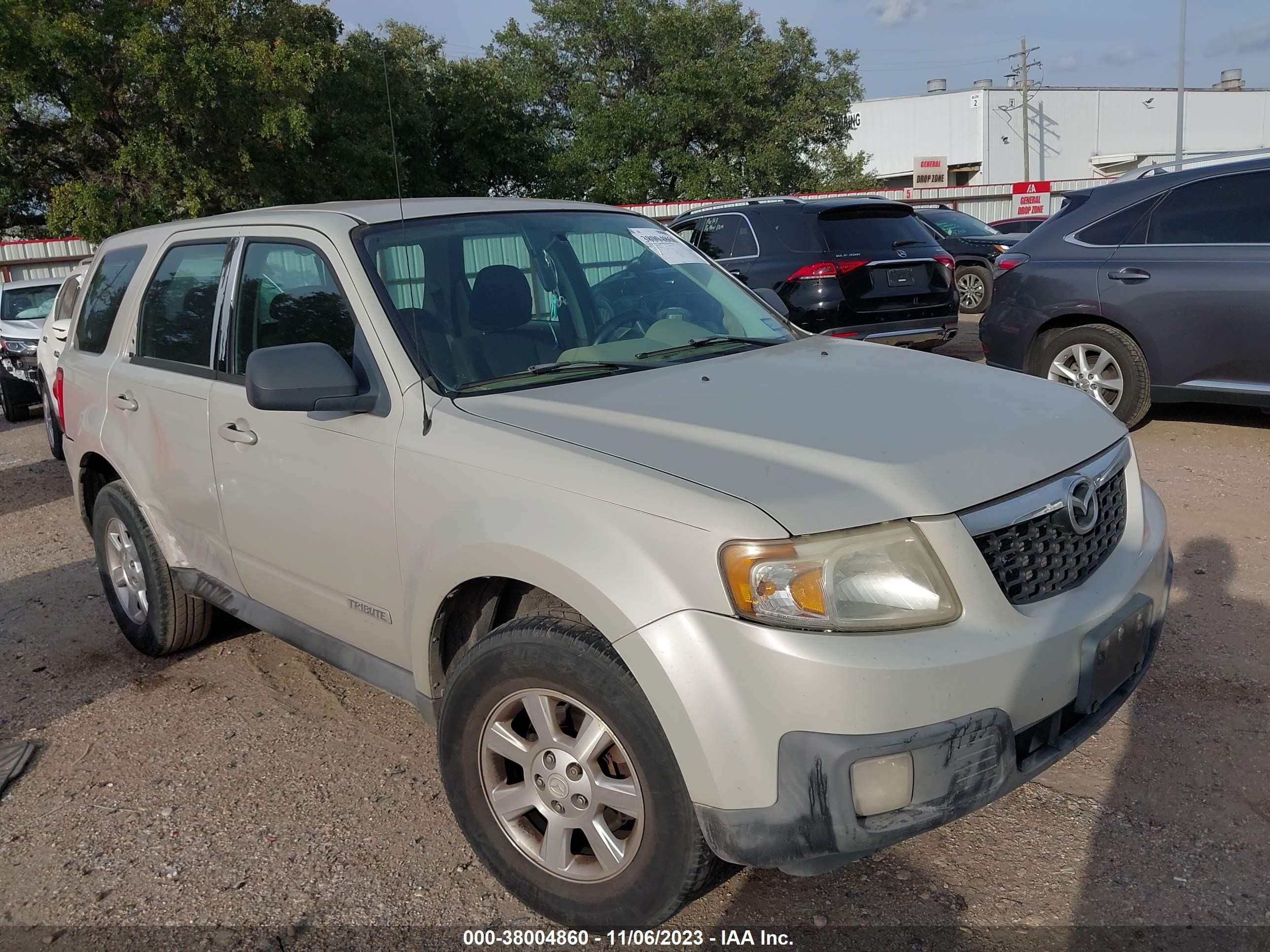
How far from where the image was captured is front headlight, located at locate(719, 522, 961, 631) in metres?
2.08

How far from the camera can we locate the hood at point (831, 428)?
219cm

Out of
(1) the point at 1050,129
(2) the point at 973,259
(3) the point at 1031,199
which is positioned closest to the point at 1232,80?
(1) the point at 1050,129

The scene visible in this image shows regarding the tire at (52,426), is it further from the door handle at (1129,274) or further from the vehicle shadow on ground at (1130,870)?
the door handle at (1129,274)

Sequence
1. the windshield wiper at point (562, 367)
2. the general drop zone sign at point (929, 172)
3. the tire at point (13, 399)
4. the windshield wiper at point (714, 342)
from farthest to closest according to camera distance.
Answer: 1. the general drop zone sign at point (929, 172)
2. the tire at point (13, 399)
3. the windshield wiper at point (714, 342)
4. the windshield wiper at point (562, 367)

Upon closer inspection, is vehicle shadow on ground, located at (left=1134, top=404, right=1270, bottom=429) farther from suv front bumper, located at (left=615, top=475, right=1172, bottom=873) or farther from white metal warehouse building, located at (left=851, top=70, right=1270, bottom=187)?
white metal warehouse building, located at (left=851, top=70, right=1270, bottom=187)

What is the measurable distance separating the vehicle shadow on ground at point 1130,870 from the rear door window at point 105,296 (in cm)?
354

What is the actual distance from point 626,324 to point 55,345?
7.12 metres

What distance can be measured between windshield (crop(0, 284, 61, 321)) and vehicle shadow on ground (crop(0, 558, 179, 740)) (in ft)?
27.7

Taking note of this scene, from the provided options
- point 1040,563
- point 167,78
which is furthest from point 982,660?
point 167,78

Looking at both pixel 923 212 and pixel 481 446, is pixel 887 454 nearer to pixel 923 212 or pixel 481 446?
pixel 481 446

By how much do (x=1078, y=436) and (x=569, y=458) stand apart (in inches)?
52.2

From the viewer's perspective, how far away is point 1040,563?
2.34 meters

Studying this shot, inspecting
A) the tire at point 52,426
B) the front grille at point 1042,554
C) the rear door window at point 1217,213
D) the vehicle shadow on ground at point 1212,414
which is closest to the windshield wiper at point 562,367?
the front grille at point 1042,554

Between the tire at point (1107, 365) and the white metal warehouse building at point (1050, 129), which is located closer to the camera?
the tire at point (1107, 365)
